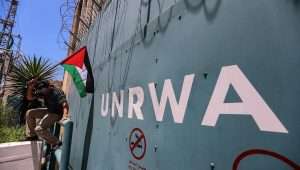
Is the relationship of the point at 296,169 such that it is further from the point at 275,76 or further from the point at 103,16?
the point at 103,16

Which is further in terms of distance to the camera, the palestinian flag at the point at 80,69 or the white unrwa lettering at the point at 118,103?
the palestinian flag at the point at 80,69

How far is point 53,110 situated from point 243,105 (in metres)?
5.02

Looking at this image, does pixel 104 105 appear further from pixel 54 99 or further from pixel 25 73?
pixel 25 73

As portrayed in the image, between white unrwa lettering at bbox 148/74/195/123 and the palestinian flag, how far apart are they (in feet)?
8.68

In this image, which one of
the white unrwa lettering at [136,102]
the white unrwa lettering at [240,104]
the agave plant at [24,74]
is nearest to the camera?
the white unrwa lettering at [240,104]

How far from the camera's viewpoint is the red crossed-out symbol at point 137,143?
2209 millimetres

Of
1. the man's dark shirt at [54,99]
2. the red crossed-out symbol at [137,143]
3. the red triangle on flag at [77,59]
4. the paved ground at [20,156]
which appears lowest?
the paved ground at [20,156]

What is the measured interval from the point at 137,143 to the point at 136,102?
1.13ft

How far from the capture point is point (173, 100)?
183 cm

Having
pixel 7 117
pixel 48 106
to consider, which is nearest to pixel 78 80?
pixel 48 106

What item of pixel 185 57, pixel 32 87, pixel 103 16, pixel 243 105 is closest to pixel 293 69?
pixel 243 105

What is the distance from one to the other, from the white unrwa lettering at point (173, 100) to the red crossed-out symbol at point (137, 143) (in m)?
0.29

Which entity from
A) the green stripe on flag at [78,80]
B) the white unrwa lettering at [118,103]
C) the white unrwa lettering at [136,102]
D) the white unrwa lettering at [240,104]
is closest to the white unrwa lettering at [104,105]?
the white unrwa lettering at [118,103]

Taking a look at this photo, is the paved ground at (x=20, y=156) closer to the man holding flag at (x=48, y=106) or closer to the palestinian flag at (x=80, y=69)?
the man holding flag at (x=48, y=106)
